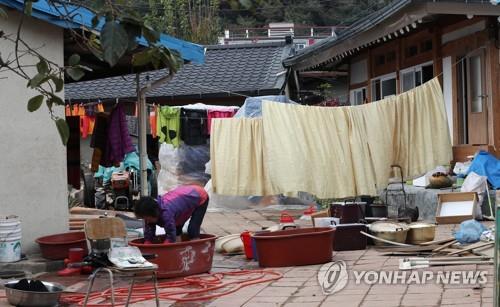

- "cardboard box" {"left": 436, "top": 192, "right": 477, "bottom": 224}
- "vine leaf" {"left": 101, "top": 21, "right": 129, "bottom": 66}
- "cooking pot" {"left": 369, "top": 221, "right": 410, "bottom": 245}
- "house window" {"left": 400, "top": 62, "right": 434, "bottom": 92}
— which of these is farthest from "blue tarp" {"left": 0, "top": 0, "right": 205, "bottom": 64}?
"house window" {"left": 400, "top": 62, "right": 434, "bottom": 92}

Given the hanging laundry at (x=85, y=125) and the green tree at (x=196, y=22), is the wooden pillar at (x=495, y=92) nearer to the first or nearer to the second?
the hanging laundry at (x=85, y=125)

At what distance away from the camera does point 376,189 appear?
37.2ft

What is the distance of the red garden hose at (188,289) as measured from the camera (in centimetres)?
673

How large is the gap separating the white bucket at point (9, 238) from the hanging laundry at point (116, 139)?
11.8 feet

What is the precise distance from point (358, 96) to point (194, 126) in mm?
4289

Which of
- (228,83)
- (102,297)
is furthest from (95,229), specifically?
(228,83)

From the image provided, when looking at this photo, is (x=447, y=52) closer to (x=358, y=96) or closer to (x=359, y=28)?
(x=359, y=28)

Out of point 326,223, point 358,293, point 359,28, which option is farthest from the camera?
point 359,28

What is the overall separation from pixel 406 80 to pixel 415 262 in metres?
8.14

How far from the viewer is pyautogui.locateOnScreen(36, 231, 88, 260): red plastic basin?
8578 mm

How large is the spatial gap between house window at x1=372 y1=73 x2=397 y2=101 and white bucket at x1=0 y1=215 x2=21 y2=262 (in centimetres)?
962

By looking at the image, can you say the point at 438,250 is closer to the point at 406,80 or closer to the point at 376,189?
the point at 376,189

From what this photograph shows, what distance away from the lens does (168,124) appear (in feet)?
57.1

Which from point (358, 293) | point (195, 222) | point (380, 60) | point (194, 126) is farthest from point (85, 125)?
point (358, 293)
